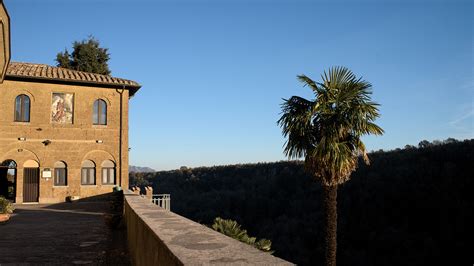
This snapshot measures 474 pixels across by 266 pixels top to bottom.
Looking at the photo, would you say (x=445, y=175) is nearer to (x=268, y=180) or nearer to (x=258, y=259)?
(x=268, y=180)

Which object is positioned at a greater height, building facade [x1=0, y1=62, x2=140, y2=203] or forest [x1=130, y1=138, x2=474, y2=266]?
building facade [x1=0, y1=62, x2=140, y2=203]

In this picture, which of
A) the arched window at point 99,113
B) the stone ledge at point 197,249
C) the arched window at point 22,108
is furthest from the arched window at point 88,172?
the stone ledge at point 197,249

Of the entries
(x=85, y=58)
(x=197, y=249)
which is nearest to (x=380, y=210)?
(x=85, y=58)

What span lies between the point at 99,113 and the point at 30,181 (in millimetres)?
5306

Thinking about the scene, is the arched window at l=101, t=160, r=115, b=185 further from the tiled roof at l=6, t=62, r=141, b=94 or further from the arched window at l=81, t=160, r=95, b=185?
the tiled roof at l=6, t=62, r=141, b=94

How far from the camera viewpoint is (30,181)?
2292 cm

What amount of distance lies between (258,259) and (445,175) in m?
58.5

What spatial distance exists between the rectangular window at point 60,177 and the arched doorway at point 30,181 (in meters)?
0.97

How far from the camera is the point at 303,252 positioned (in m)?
53.8

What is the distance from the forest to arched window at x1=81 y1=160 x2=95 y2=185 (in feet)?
94.3

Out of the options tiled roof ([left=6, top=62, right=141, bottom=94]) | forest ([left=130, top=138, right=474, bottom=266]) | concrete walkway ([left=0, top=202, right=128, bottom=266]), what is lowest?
forest ([left=130, top=138, right=474, bottom=266])

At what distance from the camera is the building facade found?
22766 millimetres

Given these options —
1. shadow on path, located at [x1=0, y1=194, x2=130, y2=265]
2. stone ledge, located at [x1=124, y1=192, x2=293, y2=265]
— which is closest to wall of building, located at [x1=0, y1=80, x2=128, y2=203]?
shadow on path, located at [x1=0, y1=194, x2=130, y2=265]

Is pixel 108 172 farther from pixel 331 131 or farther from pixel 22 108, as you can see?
pixel 331 131
